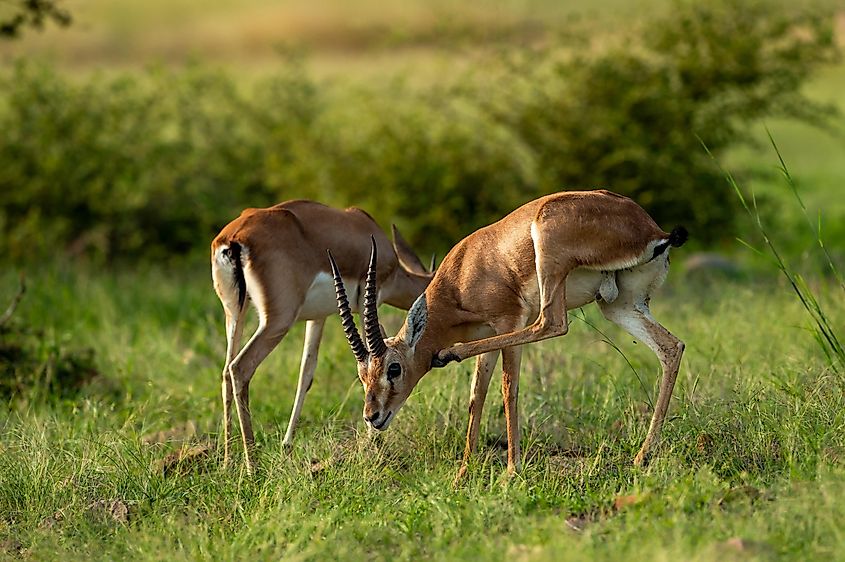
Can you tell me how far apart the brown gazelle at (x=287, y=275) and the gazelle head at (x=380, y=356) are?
19.4 inches

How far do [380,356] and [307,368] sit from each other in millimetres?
1217

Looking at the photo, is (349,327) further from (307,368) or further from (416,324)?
(307,368)

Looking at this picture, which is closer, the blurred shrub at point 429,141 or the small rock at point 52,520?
the small rock at point 52,520

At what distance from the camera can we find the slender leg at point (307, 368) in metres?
6.70

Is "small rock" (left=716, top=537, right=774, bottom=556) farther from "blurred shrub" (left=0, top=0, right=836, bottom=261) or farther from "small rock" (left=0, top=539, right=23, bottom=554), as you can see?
"blurred shrub" (left=0, top=0, right=836, bottom=261)

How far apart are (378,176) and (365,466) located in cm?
839

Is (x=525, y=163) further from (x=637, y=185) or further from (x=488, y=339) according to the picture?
(x=488, y=339)

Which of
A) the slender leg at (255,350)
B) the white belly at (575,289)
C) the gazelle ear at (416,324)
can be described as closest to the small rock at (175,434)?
the slender leg at (255,350)

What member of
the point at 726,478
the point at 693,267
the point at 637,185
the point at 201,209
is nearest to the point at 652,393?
the point at 726,478

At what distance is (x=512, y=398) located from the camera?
239 inches

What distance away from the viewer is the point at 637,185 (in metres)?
13.1

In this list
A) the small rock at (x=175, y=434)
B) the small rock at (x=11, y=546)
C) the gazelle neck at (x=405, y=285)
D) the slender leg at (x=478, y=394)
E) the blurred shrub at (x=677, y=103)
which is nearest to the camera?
the small rock at (x=11, y=546)

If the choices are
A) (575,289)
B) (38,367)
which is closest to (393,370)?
(575,289)

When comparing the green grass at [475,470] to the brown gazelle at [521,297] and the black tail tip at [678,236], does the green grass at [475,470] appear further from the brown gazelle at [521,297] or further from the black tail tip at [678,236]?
the black tail tip at [678,236]
